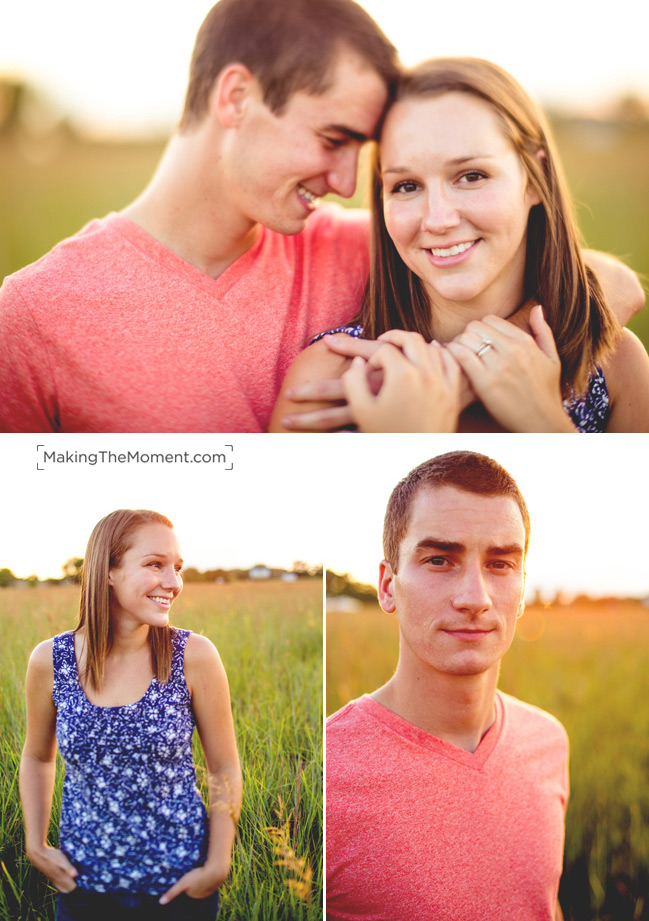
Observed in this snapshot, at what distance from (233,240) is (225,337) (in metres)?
0.22

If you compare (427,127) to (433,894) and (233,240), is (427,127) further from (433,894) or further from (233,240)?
(433,894)

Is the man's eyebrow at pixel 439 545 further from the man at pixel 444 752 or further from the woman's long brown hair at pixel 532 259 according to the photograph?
the woman's long brown hair at pixel 532 259

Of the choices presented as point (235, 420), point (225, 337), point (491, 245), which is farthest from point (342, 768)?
point (491, 245)

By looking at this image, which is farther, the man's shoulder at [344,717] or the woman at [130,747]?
the man's shoulder at [344,717]

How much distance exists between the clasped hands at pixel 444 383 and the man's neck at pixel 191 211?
33 cm

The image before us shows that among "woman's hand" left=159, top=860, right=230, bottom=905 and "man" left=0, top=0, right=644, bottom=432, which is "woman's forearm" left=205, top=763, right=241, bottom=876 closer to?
"woman's hand" left=159, top=860, right=230, bottom=905

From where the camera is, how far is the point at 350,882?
1.63m

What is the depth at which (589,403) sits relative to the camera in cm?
179

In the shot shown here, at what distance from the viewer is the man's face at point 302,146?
5.37 ft

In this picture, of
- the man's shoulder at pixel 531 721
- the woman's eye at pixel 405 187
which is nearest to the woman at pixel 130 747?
the man's shoulder at pixel 531 721

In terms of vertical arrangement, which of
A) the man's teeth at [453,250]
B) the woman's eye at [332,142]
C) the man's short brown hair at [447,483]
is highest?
the woman's eye at [332,142]

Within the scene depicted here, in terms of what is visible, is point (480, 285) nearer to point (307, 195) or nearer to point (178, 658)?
point (307, 195)

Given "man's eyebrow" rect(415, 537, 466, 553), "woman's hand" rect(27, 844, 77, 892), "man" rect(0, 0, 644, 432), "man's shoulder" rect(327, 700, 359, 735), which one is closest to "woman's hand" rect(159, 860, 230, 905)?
"woman's hand" rect(27, 844, 77, 892)

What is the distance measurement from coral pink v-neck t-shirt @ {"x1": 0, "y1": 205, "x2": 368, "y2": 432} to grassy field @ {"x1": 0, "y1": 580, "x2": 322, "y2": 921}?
1.20 feet
